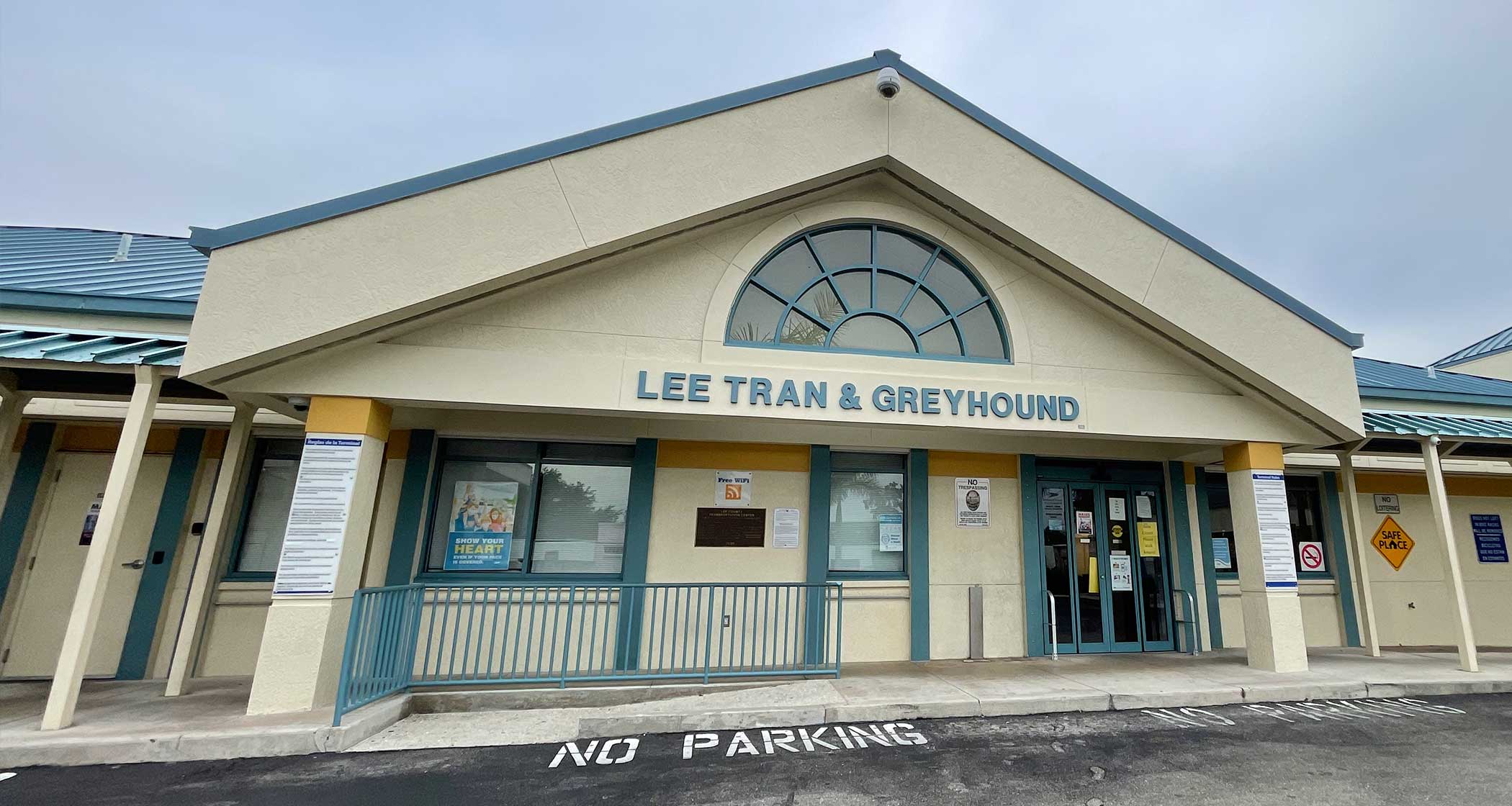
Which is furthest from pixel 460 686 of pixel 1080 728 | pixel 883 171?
pixel 883 171

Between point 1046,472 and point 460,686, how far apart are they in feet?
25.5

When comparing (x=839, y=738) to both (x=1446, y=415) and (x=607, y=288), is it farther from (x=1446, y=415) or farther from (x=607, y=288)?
(x=1446, y=415)

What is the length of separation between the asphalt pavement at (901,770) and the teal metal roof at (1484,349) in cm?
1355

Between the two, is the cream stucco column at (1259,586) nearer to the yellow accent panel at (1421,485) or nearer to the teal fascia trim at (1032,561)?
the teal fascia trim at (1032,561)

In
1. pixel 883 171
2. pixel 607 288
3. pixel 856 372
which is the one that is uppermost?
pixel 883 171

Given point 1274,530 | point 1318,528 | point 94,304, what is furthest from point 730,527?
point 1318,528

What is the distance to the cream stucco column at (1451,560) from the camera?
7.49 meters

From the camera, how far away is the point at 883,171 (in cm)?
734

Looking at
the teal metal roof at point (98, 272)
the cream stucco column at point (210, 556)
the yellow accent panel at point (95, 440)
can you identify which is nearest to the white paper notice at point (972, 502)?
the cream stucco column at point (210, 556)

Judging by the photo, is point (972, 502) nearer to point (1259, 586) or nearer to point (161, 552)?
point (1259, 586)

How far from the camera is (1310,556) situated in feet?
32.2

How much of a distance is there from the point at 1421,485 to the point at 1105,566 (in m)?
6.01

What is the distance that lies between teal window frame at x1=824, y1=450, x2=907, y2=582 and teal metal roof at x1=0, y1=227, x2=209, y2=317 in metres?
7.39

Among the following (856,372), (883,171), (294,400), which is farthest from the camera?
(883,171)
